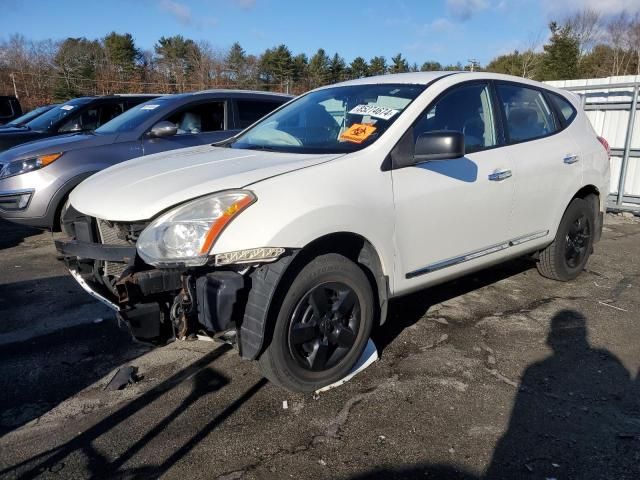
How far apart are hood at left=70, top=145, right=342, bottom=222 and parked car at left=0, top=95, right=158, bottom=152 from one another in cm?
507

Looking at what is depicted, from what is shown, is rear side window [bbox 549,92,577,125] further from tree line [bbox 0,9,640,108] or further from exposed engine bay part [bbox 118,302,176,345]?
tree line [bbox 0,9,640,108]

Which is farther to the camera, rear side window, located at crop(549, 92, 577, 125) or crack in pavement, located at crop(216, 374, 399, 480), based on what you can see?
rear side window, located at crop(549, 92, 577, 125)

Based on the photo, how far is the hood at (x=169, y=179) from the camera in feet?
8.72

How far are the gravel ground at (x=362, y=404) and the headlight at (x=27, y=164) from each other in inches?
75.0

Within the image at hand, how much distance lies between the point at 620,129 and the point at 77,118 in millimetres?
8624

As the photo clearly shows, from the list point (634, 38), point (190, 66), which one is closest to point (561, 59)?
point (634, 38)

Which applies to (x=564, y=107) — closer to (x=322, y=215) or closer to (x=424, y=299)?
(x=424, y=299)

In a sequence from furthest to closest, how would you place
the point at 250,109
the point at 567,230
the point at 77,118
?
the point at 77,118, the point at 250,109, the point at 567,230

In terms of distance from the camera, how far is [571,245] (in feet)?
15.9

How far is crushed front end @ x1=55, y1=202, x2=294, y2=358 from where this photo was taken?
249 cm

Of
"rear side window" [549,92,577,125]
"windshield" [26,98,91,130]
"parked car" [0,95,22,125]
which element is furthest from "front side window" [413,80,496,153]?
"parked car" [0,95,22,125]

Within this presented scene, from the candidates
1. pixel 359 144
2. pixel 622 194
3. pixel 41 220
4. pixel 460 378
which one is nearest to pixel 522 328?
pixel 460 378

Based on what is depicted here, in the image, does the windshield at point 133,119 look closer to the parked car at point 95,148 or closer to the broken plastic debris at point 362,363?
the parked car at point 95,148

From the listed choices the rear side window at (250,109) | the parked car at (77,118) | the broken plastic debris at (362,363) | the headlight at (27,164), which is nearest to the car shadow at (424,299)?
the broken plastic debris at (362,363)
